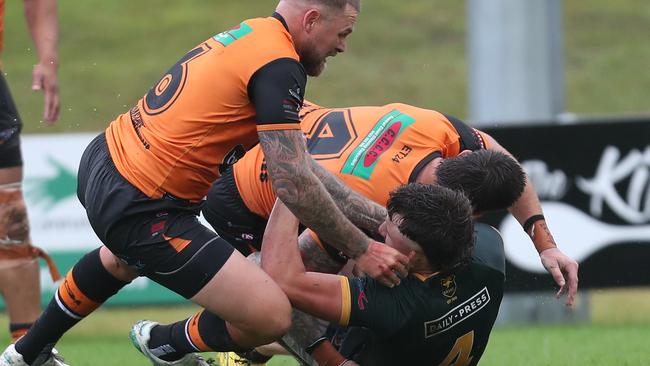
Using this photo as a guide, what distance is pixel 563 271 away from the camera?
5.16 m

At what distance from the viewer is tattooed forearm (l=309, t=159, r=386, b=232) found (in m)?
4.95

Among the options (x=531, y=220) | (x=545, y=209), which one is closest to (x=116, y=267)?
(x=531, y=220)

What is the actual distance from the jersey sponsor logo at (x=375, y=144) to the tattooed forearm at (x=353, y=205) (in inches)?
10.2

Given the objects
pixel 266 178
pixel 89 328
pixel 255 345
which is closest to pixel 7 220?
pixel 266 178

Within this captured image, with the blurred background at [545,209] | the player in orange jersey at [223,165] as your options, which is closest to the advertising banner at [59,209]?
the blurred background at [545,209]

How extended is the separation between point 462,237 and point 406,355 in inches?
21.1

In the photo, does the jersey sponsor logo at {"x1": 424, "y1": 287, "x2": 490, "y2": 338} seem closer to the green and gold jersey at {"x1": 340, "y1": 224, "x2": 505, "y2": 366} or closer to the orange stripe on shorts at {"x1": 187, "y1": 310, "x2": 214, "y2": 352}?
the green and gold jersey at {"x1": 340, "y1": 224, "x2": 505, "y2": 366}

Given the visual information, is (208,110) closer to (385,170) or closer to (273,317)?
(273,317)

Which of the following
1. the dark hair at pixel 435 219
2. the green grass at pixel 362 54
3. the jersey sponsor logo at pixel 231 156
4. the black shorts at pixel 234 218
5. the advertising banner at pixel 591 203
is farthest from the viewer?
the green grass at pixel 362 54

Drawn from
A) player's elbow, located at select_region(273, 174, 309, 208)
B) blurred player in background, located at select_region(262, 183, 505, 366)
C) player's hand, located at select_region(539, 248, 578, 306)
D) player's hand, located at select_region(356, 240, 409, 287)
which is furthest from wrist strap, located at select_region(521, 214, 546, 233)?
player's elbow, located at select_region(273, 174, 309, 208)

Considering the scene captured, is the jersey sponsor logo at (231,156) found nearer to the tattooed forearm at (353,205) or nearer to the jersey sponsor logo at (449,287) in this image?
the tattooed forearm at (353,205)

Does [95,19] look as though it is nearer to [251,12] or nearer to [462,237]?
[251,12]

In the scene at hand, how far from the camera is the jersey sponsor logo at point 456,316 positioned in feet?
15.3

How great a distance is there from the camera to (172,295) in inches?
357
